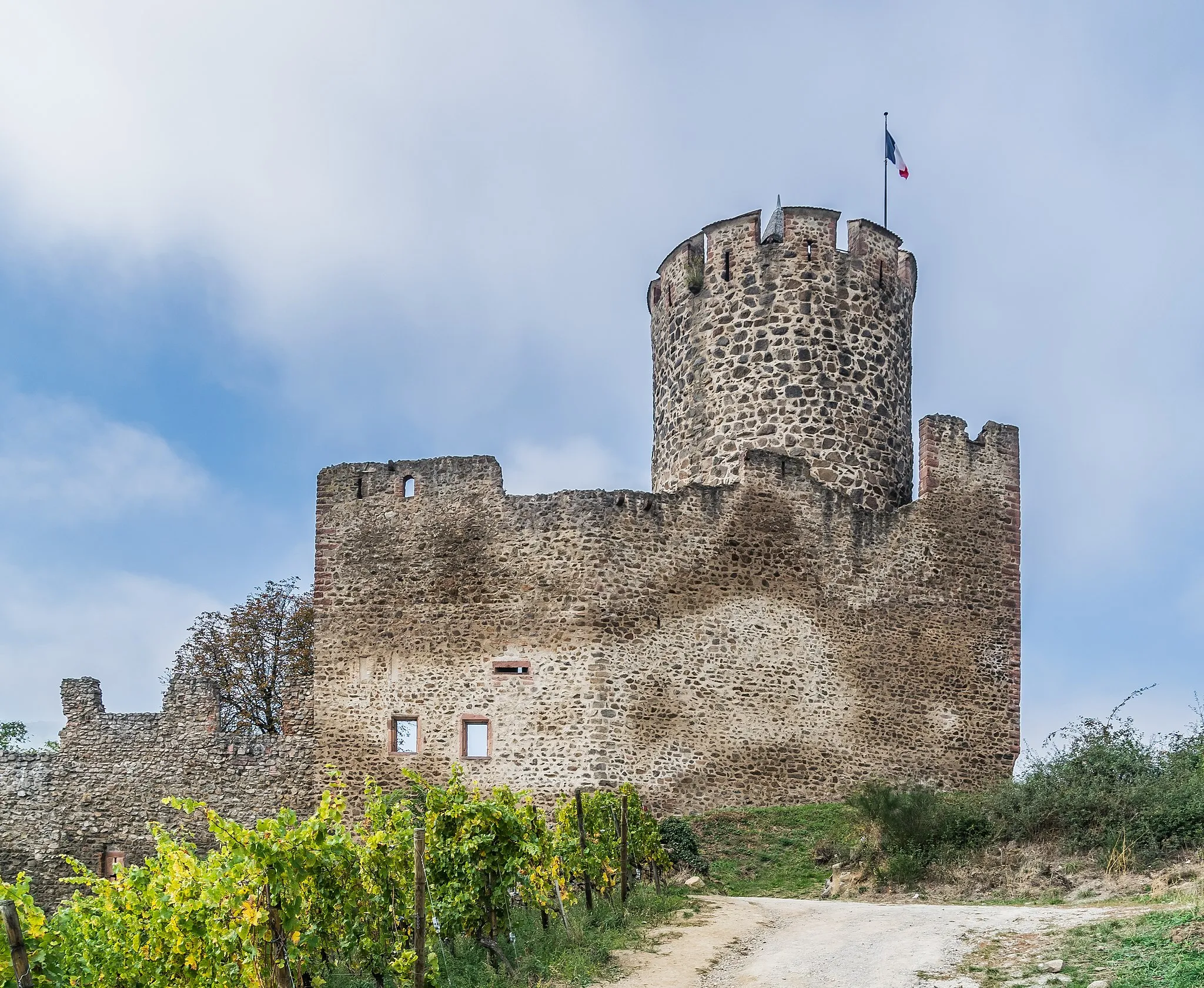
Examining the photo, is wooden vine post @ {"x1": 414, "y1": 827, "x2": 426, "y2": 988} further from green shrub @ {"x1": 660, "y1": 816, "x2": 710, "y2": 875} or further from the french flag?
the french flag

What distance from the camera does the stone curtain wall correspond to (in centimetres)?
2012

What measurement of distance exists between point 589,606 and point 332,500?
4.46m

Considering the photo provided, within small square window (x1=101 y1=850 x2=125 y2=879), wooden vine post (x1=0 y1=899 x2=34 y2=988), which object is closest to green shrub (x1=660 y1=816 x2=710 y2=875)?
small square window (x1=101 y1=850 x2=125 y2=879)

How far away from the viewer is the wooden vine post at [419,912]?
9.79m

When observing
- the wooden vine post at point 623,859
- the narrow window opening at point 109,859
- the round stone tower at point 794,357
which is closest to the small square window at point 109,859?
the narrow window opening at point 109,859

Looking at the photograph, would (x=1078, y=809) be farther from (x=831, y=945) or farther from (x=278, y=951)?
(x=278, y=951)

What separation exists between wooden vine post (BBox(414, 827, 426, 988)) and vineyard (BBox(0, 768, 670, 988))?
0.05 ft

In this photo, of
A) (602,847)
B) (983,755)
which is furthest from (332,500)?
(983,755)

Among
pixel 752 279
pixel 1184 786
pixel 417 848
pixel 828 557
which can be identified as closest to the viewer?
pixel 417 848

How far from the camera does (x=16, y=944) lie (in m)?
7.20

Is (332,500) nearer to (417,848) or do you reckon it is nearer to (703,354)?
(703,354)

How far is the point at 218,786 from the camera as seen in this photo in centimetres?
2016

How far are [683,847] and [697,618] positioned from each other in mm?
4025

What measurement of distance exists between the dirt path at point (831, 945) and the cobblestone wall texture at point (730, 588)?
19.1 ft
